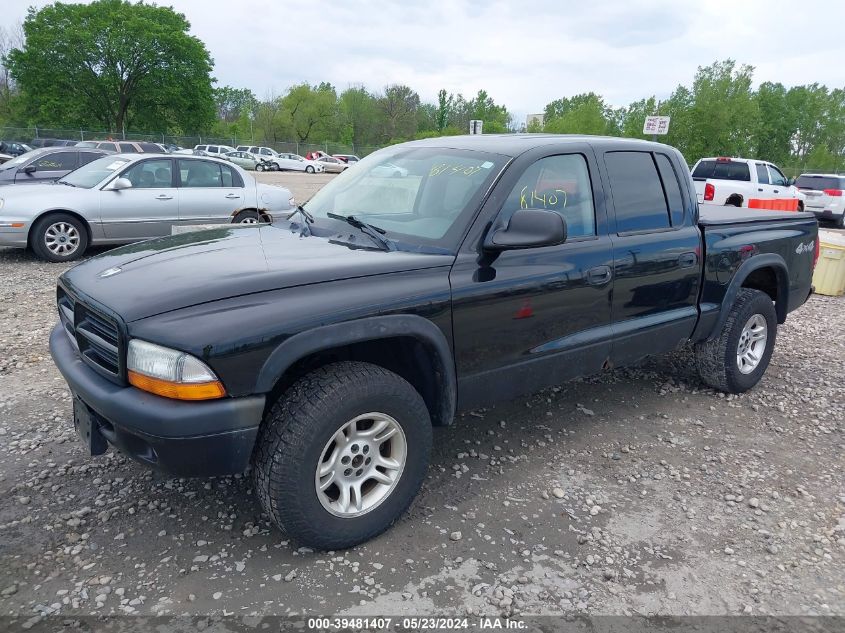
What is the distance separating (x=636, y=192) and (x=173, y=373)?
2885mm

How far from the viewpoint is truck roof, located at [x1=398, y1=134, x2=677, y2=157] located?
3473 mm

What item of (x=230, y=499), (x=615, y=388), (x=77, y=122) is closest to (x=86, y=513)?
(x=230, y=499)

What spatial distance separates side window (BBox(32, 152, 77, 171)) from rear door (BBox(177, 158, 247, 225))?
421 centimetres

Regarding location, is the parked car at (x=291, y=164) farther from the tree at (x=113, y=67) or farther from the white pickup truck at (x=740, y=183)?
the white pickup truck at (x=740, y=183)

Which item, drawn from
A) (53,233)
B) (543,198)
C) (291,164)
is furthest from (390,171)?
(291,164)

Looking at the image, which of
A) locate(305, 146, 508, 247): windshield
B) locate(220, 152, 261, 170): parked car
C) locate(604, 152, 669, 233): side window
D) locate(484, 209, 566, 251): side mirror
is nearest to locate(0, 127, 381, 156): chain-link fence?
locate(220, 152, 261, 170): parked car

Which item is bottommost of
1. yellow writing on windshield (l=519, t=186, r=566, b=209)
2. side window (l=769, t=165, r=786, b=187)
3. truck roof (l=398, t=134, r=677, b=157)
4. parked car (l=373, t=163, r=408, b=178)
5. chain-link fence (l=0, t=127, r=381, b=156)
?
yellow writing on windshield (l=519, t=186, r=566, b=209)

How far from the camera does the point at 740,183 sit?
1529 cm

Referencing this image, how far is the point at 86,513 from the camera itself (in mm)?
3068

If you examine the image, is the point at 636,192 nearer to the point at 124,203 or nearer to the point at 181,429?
the point at 181,429

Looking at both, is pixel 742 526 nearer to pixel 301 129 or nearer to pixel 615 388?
pixel 615 388

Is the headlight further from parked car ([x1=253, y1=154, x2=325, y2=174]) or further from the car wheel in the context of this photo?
parked car ([x1=253, y1=154, x2=325, y2=174])

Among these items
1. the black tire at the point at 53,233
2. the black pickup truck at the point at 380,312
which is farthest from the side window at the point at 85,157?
the black pickup truck at the point at 380,312

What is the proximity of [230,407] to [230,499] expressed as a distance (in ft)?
3.45
